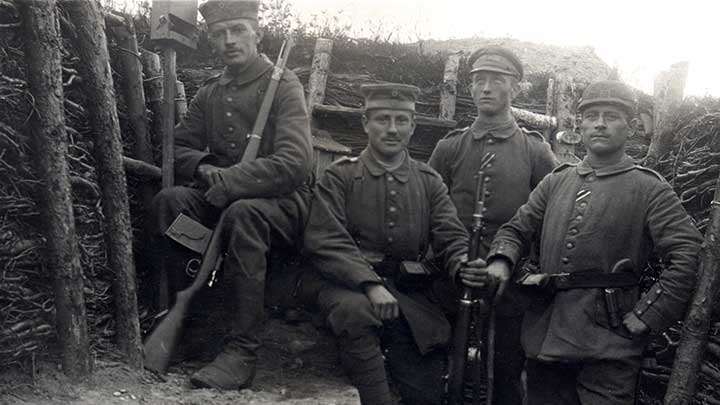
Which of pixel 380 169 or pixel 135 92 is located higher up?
pixel 135 92

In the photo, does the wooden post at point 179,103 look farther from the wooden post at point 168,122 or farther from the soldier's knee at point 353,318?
the soldier's knee at point 353,318

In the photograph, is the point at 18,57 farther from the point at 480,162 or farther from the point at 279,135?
the point at 480,162

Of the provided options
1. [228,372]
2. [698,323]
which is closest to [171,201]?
[228,372]

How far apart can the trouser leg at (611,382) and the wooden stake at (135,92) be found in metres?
3.23

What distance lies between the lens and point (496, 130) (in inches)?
200

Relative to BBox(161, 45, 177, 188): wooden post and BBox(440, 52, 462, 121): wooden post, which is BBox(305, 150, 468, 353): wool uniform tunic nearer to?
BBox(161, 45, 177, 188): wooden post

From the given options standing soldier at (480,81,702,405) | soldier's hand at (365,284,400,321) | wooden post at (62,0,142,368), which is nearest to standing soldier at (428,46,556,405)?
standing soldier at (480,81,702,405)

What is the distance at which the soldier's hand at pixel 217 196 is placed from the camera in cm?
414

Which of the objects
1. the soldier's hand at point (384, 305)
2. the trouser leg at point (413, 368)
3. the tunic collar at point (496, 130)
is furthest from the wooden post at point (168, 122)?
the tunic collar at point (496, 130)

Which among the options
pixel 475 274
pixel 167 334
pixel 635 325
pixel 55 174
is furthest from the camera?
pixel 475 274

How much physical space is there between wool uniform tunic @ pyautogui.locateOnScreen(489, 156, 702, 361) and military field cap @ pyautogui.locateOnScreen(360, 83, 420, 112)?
3.76ft

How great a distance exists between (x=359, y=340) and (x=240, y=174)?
130 centimetres

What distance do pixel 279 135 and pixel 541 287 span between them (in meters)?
1.94

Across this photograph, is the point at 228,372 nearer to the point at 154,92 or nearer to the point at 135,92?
the point at 135,92
